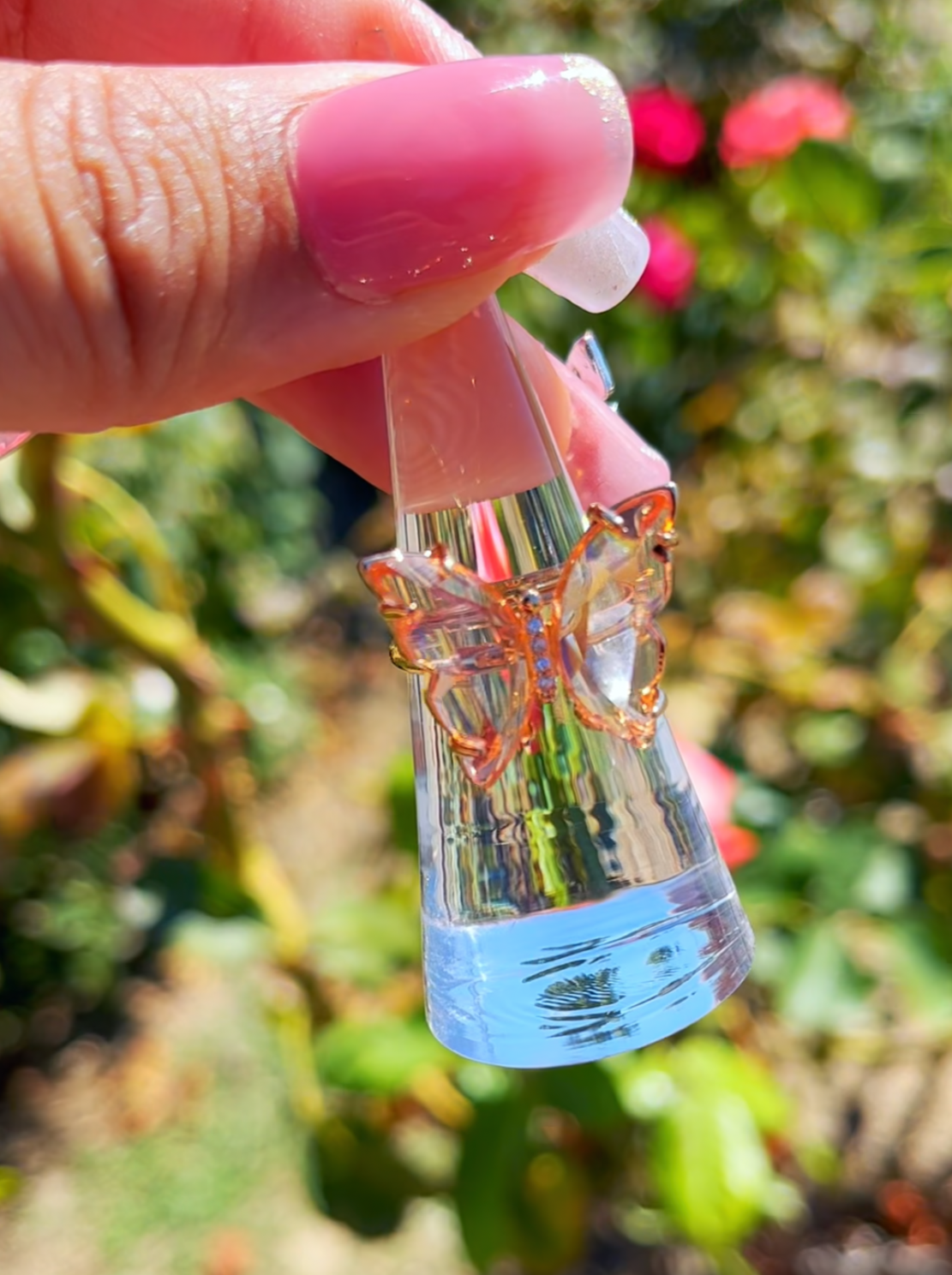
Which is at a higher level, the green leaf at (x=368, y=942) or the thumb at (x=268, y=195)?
the thumb at (x=268, y=195)

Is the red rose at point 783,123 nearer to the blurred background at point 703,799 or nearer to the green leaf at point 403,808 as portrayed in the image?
the blurred background at point 703,799

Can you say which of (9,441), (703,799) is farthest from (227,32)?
(703,799)

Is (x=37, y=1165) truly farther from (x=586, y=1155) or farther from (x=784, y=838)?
(x=784, y=838)

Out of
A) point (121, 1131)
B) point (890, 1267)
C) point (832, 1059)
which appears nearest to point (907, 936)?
point (832, 1059)

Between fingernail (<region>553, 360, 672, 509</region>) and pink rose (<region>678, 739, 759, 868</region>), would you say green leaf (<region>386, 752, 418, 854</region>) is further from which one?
fingernail (<region>553, 360, 672, 509</region>)

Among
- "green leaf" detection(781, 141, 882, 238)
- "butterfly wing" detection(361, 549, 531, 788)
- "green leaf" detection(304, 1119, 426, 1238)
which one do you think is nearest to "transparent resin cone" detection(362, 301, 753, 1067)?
"butterfly wing" detection(361, 549, 531, 788)

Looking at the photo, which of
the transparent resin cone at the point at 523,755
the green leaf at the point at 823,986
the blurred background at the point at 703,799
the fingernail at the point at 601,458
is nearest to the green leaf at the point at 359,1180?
the blurred background at the point at 703,799

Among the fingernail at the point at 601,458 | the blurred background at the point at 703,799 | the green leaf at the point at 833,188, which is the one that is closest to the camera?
the fingernail at the point at 601,458
